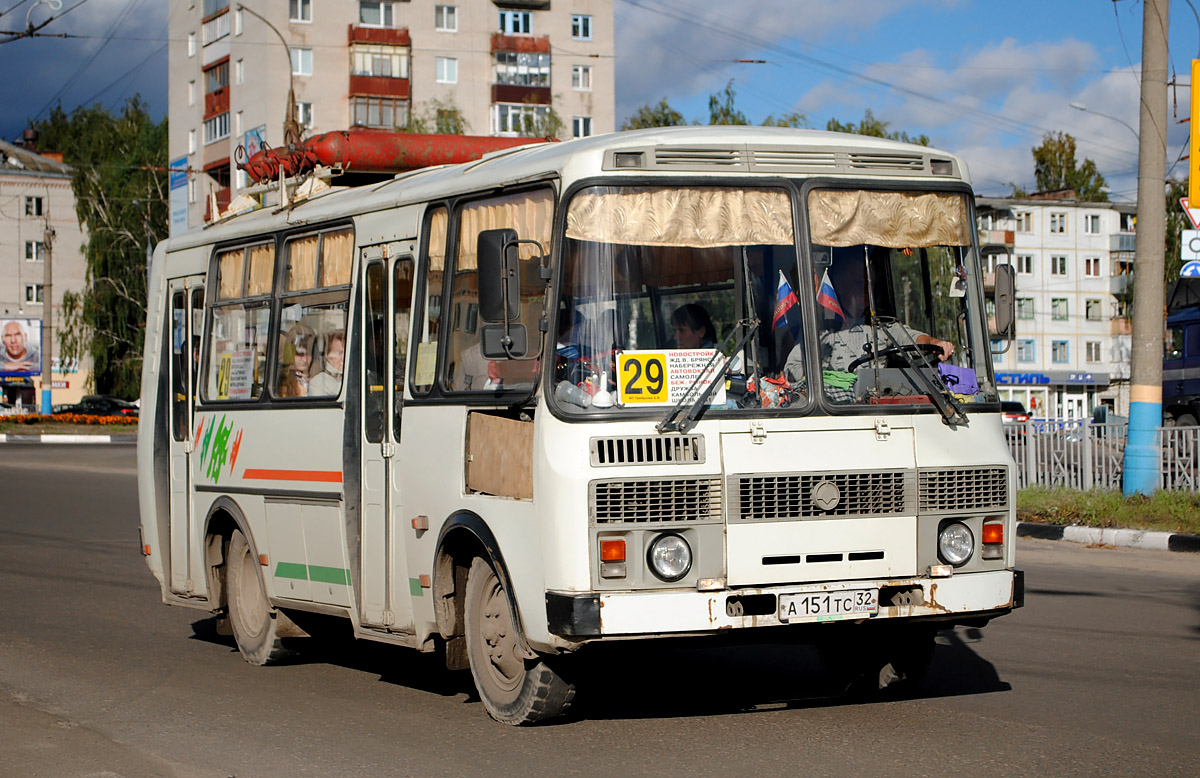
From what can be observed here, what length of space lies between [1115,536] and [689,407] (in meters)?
11.0

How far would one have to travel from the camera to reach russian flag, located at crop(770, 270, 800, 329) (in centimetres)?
678

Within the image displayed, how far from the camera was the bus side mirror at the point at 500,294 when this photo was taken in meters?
6.52

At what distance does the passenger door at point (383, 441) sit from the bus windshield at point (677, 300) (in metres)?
1.64

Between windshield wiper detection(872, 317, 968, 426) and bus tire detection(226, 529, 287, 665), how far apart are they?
14.6 feet

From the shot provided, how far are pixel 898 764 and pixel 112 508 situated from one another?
63.0ft

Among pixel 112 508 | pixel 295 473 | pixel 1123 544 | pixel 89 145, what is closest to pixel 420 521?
pixel 295 473

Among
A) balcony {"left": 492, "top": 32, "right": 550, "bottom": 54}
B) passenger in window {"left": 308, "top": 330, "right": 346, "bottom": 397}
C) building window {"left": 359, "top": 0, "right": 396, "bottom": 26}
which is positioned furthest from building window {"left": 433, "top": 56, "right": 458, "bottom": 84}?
passenger in window {"left": 308, "top": 330, "right": 346, "bottom": 397}

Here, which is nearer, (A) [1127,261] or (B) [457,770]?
(B) [457,770]

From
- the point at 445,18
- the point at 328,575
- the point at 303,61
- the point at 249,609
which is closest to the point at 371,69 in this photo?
the point at 303,61

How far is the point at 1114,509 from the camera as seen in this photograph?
17094mm

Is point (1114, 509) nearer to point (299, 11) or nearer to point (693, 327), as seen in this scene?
point (693, 327)

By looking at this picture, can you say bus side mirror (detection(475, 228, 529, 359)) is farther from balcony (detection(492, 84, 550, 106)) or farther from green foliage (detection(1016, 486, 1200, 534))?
balcony (detection(492, 84, 550, 106))

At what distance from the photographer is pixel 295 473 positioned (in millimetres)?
9031

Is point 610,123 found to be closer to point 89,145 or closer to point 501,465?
point 89,145
